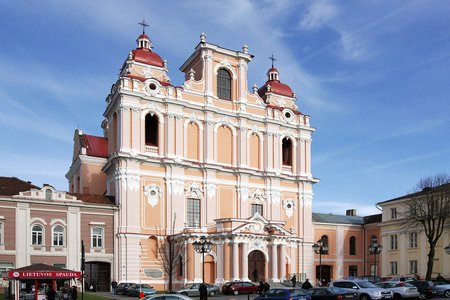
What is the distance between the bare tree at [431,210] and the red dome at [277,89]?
19200 mm

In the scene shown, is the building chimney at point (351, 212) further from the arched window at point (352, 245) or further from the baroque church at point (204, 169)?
the baroque church at point (204, 169)

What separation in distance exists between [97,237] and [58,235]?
353 centimetres

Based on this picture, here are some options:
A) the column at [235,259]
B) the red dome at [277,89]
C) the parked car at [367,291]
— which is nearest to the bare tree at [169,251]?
the column at [235,259]

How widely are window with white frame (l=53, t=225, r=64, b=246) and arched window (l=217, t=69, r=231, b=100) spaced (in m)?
22.6

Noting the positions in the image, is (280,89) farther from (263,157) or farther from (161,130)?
(161,130)

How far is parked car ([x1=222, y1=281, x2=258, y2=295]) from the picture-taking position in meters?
45.5

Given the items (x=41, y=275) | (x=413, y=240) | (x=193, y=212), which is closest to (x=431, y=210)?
(x=413, y=240)

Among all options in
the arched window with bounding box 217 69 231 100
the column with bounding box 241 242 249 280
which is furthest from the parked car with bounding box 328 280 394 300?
the arched window with bounding box 217 69 231 100

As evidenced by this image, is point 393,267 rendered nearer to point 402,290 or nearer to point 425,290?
point 425,290

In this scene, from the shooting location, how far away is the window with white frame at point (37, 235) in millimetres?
46938

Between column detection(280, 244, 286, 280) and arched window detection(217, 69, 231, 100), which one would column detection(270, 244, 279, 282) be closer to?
column detection(280, 244, 286, 280)

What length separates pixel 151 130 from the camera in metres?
56.9

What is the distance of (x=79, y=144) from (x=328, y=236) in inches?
1318

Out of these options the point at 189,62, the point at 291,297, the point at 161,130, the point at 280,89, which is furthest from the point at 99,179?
the point at 291,297
